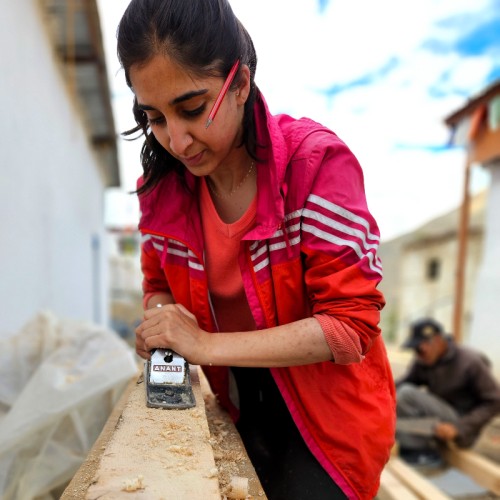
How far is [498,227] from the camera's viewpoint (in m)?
8.09

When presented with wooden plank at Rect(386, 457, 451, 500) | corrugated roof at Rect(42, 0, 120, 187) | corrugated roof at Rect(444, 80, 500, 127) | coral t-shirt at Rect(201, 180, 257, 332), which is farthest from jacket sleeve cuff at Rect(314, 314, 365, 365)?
corrugated roof at Rect(444, 80, 500, 127)

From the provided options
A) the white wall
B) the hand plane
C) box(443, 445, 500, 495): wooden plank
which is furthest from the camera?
box(443, 445, 500, 495): wooden plank

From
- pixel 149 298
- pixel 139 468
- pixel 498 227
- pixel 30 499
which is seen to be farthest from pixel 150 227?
pixel 498 227

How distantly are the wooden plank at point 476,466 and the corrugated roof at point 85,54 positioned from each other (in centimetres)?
586

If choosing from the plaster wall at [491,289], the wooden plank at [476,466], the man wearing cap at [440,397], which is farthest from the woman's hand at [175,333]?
the plaster wall at [491,289]

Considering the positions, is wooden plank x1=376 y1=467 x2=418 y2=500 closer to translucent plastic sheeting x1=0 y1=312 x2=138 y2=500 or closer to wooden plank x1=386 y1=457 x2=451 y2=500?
wooden plank x1=386 y1=457 x2=451 y2=500

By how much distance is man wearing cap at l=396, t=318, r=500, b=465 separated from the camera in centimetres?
455

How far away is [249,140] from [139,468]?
0.86 m

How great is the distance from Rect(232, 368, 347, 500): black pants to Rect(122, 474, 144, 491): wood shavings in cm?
65

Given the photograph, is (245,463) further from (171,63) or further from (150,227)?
(171,63)

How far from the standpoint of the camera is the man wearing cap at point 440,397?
455 cm

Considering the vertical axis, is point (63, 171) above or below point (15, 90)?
below

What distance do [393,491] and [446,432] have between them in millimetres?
1766

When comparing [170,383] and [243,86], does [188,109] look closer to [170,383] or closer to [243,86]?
[243,86]
